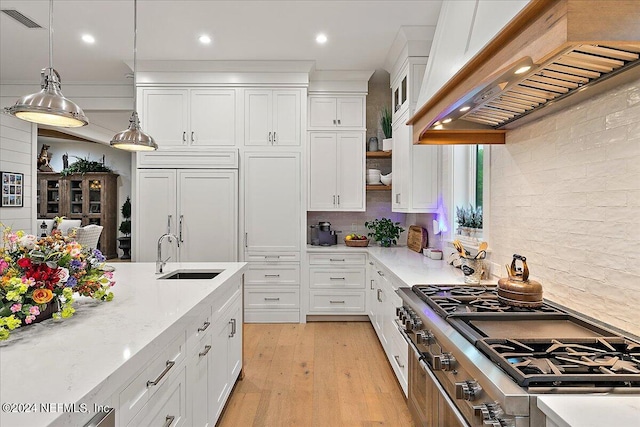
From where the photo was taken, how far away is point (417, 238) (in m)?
4.24

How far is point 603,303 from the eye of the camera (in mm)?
1518

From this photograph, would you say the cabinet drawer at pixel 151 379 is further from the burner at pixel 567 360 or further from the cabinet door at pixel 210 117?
the cabinet door at pixel 210 117

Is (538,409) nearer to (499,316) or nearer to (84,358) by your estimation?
(499,316)

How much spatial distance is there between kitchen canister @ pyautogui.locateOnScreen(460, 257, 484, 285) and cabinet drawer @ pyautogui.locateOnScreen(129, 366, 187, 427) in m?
1.69

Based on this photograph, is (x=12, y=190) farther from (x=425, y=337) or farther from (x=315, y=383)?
(x=425, y=337)

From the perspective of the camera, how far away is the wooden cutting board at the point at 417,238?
13.5ft

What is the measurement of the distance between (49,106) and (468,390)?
1.96 metres

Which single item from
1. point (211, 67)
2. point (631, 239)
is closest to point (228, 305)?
point (631, 239)

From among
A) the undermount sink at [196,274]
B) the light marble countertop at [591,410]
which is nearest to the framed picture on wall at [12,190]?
the undermount sink at [196,274]

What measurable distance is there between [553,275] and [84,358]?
Result: 2004 mm

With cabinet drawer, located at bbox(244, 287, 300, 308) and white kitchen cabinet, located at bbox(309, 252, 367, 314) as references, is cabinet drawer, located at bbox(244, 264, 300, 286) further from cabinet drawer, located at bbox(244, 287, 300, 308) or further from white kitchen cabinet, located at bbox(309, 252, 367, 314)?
white kitchen cabinet, located at bbox(309, 252, 367, 314)


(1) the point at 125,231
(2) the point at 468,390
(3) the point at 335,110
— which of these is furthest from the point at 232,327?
(1) the point at 125,231

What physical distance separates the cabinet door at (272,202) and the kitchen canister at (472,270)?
2.35 metres

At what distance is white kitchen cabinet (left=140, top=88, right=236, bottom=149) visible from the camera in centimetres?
441
